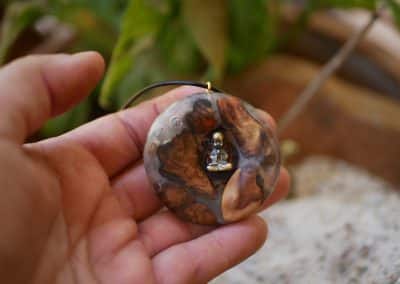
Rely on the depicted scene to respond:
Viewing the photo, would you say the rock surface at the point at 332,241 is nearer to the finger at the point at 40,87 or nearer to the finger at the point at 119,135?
the finger at the point at 119,135

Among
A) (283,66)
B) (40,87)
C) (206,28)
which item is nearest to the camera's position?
(40,87)

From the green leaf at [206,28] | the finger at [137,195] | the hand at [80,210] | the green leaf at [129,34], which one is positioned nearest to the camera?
the hand at [80,210]

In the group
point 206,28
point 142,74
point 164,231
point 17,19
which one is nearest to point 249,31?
point 206,28

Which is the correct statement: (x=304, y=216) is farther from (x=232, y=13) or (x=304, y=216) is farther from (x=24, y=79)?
(x=24, y=79)

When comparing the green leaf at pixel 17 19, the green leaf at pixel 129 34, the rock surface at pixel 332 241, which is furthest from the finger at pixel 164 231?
the green leaf at pixel 17 19

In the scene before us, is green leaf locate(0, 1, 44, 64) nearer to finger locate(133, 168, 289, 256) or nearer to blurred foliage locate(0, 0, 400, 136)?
blurred foliage locate(0, 0, 400, 136)

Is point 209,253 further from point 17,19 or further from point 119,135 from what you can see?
point 17,19
